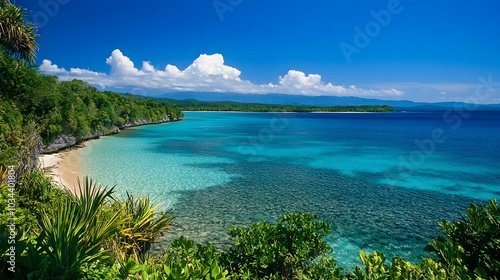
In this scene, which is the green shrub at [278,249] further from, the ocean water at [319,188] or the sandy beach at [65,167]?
the sandy beach at [65,167]

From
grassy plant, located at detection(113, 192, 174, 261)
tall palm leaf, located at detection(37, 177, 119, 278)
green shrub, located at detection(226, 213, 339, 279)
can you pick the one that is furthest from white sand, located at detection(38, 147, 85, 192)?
green shrub, located at detection(226, 213, 339, 279)

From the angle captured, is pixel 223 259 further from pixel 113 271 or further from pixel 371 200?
pixel 371 200

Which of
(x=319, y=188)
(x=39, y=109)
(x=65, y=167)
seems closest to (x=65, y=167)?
(x=65, y=167)

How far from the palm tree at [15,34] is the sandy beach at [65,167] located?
584 cm

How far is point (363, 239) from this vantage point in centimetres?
1047

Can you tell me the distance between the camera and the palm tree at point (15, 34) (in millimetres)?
12305

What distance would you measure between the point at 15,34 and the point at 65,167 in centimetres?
1038

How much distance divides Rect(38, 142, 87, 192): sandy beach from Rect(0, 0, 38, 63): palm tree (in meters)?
5.84

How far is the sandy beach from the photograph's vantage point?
1605cm

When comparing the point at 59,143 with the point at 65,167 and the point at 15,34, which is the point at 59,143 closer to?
the point at 65,167

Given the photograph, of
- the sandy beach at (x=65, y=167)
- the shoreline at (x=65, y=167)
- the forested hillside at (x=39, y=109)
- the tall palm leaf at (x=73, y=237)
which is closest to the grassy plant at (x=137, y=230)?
the tall palm leaf at (x=73, y=237)

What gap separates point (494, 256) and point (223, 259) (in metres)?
4.27

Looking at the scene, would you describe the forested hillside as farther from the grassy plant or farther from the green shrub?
the green shrub

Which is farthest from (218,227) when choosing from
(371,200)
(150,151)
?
(150,151)
